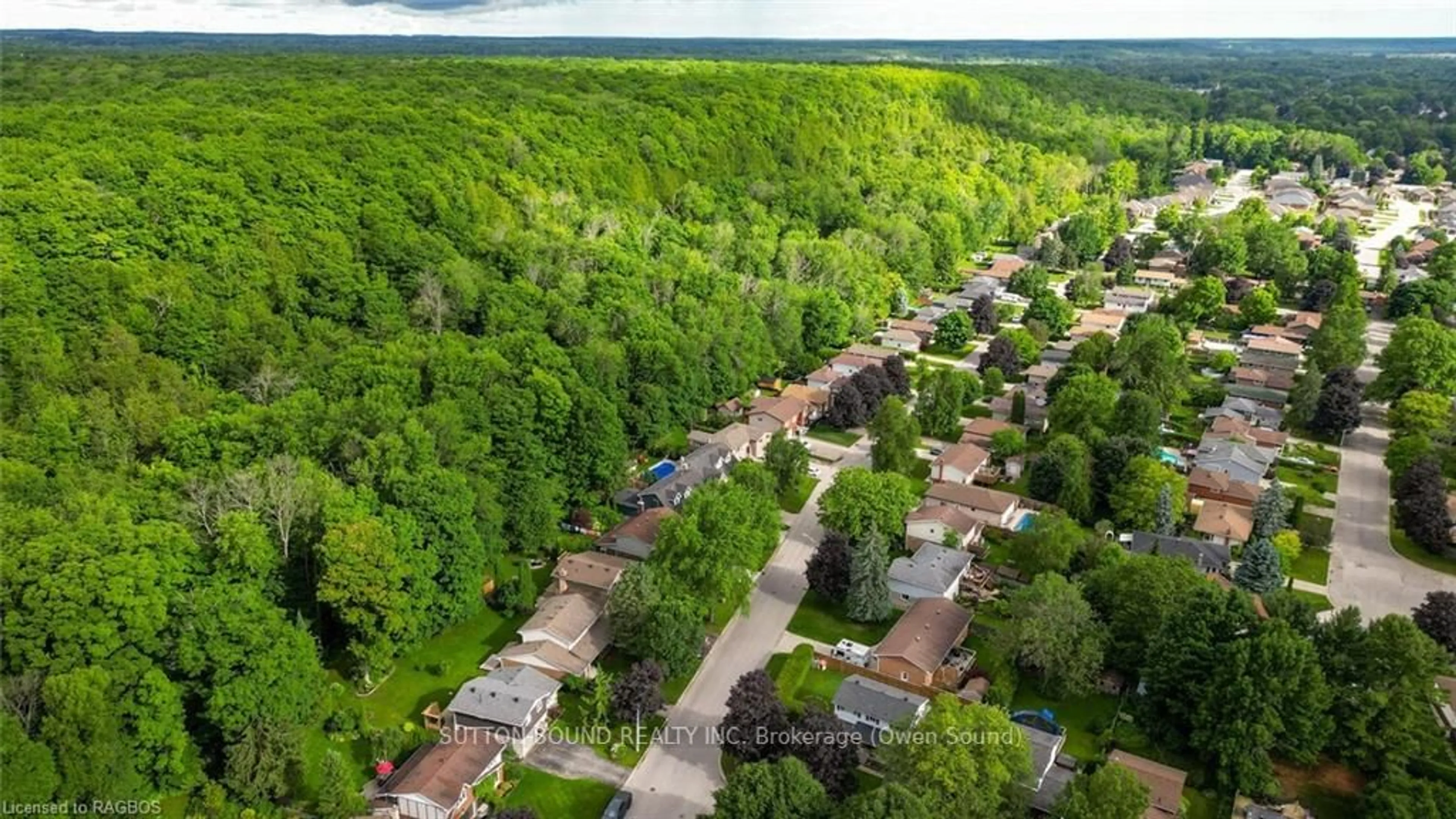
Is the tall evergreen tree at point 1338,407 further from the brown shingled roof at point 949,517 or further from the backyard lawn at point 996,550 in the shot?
the brown shingled roof at point 949,517

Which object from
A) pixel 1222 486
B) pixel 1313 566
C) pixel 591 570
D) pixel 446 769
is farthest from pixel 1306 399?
pixel 446 769

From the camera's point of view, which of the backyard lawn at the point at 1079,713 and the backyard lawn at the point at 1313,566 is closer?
the backyard lawn at the point at 1079,713

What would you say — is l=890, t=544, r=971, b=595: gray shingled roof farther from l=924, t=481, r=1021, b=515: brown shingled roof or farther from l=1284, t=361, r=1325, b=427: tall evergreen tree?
l=1284, t=361, r=1325, b=427: tall evergreen tree

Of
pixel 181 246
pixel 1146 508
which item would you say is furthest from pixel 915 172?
pixel 181 246

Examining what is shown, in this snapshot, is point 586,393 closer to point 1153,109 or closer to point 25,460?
point 25,460

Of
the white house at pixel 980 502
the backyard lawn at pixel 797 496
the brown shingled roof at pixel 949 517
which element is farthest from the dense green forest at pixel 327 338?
the white house at pixel 980 502

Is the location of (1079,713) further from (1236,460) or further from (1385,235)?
(1385,235)

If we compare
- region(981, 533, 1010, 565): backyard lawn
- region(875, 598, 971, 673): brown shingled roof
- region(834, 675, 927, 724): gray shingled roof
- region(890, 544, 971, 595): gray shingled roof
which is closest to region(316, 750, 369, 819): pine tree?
region(834, 675, 927, 724): gray shingled roof
